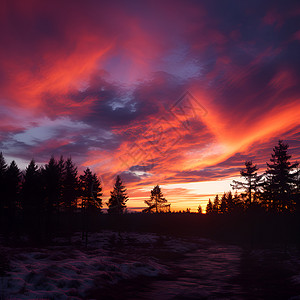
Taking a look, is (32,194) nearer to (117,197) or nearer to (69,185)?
(69,185)

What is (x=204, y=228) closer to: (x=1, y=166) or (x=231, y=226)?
(x=231, y=226)

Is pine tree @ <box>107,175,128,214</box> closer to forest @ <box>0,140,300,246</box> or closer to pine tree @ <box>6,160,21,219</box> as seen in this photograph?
forest @ <box>0,140,300,246</box>

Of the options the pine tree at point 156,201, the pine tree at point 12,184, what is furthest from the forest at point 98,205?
the pine tree at point 156,201

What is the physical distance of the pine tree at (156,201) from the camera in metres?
74.6

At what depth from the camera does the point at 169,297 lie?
8.84 meters

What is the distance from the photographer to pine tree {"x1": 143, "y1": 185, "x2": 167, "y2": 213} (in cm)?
7456

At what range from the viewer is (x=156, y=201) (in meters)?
74.9

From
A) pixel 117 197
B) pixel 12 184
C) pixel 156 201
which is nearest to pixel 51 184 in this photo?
pixel 12 184

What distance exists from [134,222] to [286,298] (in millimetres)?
47485

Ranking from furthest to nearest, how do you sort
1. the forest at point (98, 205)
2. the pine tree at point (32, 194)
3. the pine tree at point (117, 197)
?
the pine tree at point (117, 197) < the pine tree at point (32, 194) < the forest at point (98, 205)

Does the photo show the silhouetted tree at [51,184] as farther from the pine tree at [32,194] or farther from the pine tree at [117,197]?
the pine tree at [117,197]

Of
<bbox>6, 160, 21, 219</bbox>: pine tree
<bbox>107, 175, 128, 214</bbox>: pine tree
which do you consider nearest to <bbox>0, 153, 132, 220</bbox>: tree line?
<bbox>6, 160, 21, 219</bbox>: pine tree

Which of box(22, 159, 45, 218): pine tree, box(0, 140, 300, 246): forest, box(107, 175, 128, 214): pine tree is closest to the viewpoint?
box(0, 140, 300, 246): forest

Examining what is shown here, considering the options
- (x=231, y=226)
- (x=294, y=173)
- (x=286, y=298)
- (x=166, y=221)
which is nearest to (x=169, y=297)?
(x=286, y=298)
